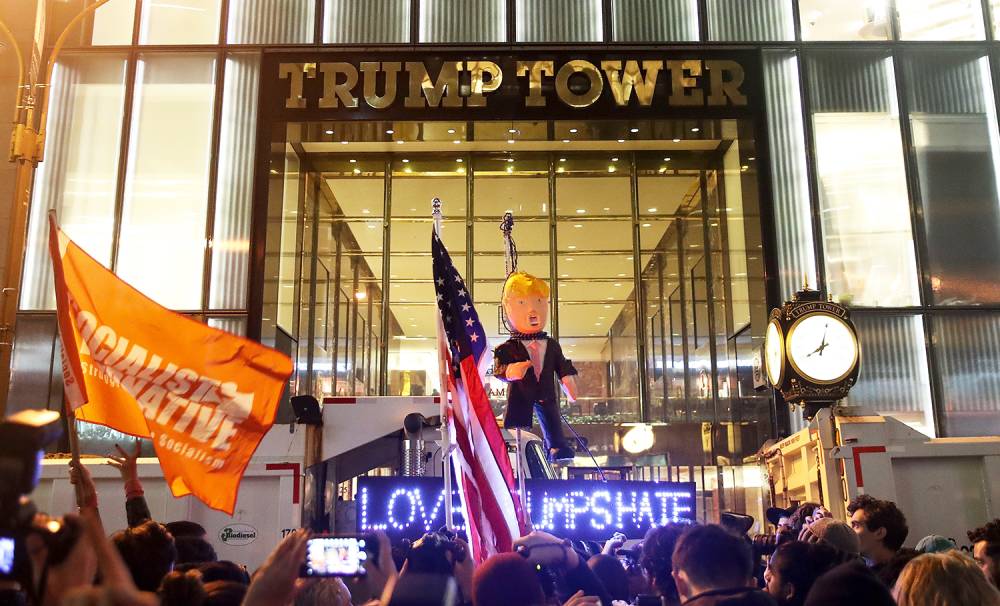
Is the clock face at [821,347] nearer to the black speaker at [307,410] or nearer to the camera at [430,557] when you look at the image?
the black speaker at [307,410]

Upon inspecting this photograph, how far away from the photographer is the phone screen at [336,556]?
4023 mm

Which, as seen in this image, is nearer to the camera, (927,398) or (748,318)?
(927,398)

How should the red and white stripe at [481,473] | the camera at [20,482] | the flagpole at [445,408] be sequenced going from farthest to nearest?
the flagpole at [445,408] < the red and white stripe at [481,473] < the camera at [20,482]

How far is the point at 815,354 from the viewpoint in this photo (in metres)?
8.70

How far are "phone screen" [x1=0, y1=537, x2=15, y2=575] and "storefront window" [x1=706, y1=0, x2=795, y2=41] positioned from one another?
16.3 meters

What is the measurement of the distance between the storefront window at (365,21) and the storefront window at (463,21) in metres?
0.37

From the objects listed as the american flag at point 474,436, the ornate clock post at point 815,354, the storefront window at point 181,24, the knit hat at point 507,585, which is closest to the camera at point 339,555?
the knit hat at point 507,585

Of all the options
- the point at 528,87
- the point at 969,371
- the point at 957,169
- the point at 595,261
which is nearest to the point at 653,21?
the point at 528,87

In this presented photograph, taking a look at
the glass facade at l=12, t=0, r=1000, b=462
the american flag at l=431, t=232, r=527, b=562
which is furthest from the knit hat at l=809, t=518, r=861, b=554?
the glass facade at l=12, t=0, r=1000, b=462

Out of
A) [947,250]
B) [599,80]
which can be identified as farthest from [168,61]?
[947,250]

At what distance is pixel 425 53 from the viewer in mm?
16344

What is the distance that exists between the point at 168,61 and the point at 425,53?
15.3ft

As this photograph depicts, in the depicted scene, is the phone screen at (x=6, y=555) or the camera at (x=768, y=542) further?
the camera at (x=768, y=542)

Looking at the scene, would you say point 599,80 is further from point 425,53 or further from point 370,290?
point 370,290
